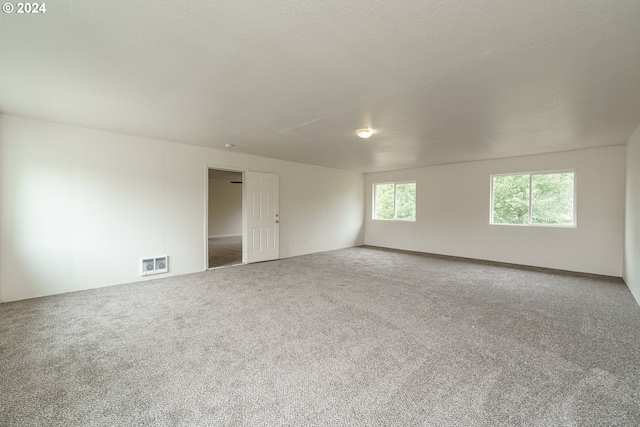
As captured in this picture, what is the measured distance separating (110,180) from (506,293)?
6.23 metres

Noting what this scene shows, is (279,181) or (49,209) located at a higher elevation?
(279,181)

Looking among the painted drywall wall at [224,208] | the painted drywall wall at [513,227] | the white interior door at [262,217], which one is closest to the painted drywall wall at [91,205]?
the white interior door at [262,217]

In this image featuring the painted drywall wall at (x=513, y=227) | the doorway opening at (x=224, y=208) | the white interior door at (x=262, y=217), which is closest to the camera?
the painted drywall wall at (x=513, y=227)

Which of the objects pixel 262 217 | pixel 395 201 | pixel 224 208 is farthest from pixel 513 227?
pixel 224 208

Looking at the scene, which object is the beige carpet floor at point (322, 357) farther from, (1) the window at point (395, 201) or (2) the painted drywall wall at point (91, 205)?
(1) the window at point (395, 201)

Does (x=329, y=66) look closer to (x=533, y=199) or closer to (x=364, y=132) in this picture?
(x=364, y=132)

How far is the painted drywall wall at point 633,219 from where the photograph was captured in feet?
11.5

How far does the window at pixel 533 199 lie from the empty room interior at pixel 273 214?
0.14 ft

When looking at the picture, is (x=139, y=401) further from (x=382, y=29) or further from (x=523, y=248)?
(x=523, y=248)

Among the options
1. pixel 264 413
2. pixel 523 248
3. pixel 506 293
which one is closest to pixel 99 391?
pixel 264 413

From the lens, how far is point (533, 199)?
5.51m

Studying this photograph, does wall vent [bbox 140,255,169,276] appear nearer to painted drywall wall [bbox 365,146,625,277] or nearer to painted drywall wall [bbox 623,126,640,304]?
painted drywall wall [bbox 365,146,625,277]

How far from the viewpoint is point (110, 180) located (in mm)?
4062

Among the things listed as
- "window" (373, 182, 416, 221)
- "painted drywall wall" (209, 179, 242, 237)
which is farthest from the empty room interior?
"painted drywall wall" (209, 179, 242, 237)
